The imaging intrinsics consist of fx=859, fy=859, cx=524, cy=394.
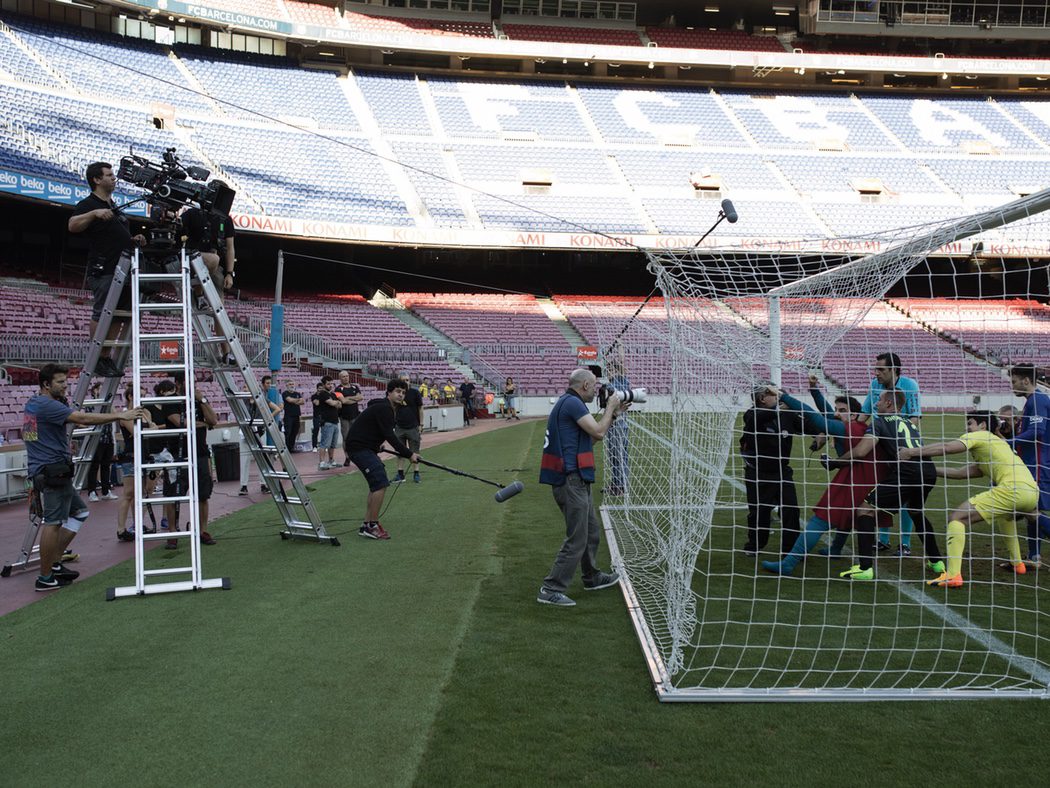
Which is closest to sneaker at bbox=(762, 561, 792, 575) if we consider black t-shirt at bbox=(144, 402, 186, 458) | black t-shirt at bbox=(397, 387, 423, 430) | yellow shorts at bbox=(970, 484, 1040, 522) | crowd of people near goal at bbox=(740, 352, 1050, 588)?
crowd of people near goal at bbox=(740, 352, 1050, 588)

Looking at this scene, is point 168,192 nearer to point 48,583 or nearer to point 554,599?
point 48,583

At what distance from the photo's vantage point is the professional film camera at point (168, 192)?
24.5 ft

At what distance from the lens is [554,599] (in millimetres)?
6586

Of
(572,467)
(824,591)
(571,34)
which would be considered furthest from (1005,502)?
(571,34)

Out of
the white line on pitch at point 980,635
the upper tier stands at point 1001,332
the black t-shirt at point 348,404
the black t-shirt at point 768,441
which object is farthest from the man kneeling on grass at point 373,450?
the black t-shirt at point 348,404

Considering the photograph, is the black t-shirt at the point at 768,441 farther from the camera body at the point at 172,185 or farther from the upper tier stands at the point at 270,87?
the upper tier stands at the point at 270,87

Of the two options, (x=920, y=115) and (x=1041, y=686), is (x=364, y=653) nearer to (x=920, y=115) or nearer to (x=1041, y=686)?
(x=1041, y=686)

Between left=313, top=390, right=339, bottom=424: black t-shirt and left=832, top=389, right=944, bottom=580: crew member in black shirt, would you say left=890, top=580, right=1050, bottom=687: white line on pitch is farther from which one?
left=313, top=390, right=339, bottom=424: black t-shirt

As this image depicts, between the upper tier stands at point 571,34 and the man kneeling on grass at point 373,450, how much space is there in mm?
44557

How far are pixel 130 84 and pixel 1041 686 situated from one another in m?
42.2

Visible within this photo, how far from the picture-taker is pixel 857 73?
49375 millimetres

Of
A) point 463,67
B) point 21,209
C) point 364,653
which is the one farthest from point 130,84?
point 364,653

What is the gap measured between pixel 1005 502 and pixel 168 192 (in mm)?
7462

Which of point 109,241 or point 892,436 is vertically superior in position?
point 109,241
